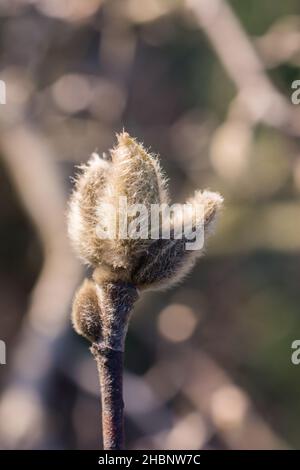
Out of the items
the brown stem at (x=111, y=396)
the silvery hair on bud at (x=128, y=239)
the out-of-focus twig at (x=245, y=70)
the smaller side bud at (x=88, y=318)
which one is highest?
the out-of-focus twig at (x=245, y=70)

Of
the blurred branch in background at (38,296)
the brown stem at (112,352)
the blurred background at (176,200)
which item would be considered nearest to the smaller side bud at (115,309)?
the brown stem at (112,352)

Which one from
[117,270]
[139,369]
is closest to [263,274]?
[139,369]

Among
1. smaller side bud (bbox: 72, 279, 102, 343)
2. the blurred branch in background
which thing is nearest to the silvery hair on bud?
smaller side bud (bbox: 72, 279, 102, 343)

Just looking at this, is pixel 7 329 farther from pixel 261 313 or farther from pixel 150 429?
pixel 261 313

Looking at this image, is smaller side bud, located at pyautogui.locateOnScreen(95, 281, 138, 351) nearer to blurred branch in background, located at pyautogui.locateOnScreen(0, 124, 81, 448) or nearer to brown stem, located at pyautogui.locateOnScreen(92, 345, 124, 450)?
brown stem, located at pyautogui.locateOnScreen(92, 345, 124, 450)

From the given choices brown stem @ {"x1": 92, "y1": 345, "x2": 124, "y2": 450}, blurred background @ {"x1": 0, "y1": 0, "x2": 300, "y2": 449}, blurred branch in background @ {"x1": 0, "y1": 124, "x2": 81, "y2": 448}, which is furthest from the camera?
blurred background @ {"x1": 0, "y1": 0, "x2": 300, "y2": 449}

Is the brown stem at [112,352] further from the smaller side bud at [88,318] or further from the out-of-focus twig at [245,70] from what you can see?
the out-of-focus twig at [245,70]
